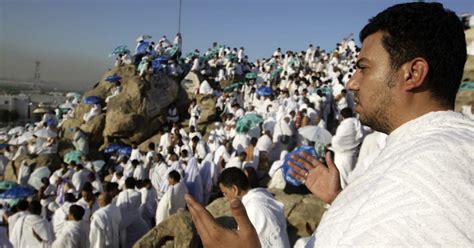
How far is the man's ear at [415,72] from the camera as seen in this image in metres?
1.19

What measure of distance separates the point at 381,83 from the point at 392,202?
0.48m

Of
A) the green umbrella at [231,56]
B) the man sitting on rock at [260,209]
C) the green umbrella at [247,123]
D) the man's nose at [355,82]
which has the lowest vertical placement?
the green umbrella at [247,123]

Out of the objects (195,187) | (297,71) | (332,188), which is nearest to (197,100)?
(297,71)

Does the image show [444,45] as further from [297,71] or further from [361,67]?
[297,71]

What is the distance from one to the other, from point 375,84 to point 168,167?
8.38 metres

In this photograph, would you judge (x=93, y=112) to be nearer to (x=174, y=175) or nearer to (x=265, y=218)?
(x=174, y=175)

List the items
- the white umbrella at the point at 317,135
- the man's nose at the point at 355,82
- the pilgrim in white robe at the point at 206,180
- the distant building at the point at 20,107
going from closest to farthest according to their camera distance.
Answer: the man's nose at the point at 355,82 → the white umbrella at the point at 317,135 → the pilgrim in white robe at the point at 206,180 → the distant building at the point at 20,107

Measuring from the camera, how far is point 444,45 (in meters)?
1.19

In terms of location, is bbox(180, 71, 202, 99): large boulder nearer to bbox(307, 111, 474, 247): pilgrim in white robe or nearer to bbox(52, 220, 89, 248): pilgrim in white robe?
bbox(52, 220, 89, 248): pilgrim in white robe

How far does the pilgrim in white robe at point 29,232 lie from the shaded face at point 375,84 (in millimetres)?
5566

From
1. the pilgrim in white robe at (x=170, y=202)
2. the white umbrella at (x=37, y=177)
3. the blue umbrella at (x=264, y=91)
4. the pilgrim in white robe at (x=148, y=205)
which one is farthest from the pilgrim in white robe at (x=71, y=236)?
the blue umbrella at (x=264, y=91)

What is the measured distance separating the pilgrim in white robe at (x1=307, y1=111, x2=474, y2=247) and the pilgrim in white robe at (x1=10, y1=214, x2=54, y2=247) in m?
5.58

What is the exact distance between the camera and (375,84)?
1268 mm

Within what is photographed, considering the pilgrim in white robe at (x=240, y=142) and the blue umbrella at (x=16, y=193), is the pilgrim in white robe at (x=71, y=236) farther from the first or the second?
the pilgrim in white robe at (x=240, y=142)
